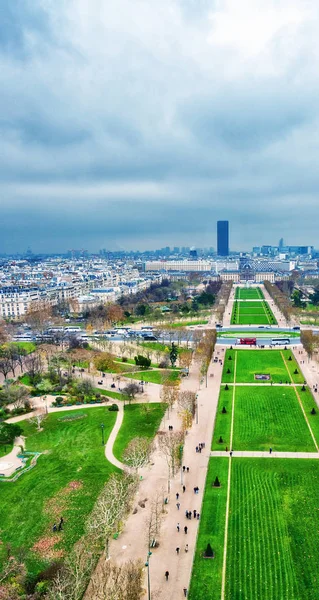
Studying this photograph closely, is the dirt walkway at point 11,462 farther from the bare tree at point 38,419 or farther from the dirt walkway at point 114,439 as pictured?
the dirt walkway at point 114,439

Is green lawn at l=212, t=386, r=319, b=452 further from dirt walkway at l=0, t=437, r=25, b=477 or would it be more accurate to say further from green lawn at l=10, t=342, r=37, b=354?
green lawn at l=10, t=342, r=37, b=354

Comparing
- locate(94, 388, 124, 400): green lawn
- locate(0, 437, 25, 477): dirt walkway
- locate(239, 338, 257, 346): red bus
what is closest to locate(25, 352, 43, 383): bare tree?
locate(94, 388, 124, 400): green lawn

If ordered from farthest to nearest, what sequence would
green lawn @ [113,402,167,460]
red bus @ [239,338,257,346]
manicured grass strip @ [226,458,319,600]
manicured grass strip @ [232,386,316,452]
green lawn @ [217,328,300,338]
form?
green lawn @ [217,328,300,338], red bus @ [239,338,257,346], green lawn @ [113,402,167,460], manicured grass strip @ [232,386,316,452], manicured grass strip @ [226,458,319,600]

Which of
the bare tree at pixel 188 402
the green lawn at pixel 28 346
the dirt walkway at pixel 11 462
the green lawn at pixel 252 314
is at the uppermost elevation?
the bare tree at pixel 188 402

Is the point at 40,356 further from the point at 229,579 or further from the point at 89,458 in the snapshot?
the point at 229,579

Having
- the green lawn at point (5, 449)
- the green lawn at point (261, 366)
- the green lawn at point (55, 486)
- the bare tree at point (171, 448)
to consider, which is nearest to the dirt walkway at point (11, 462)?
the green lawn at point (5, 449)

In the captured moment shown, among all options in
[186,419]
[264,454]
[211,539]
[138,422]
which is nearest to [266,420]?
[264,454]
